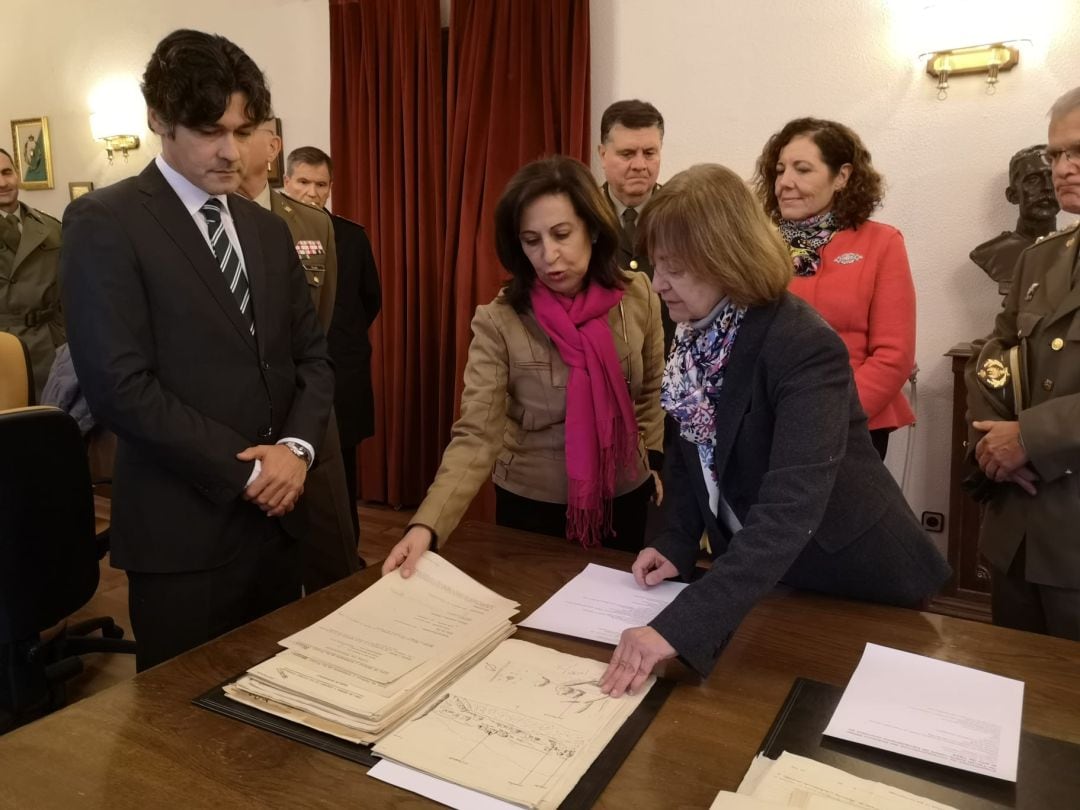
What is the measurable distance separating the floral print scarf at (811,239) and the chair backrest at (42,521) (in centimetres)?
188

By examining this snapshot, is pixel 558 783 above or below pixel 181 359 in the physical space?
below

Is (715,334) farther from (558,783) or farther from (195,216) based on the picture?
(195,216)

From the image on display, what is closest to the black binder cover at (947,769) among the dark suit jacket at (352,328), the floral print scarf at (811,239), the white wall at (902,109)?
the floral print scarf at (811,239)

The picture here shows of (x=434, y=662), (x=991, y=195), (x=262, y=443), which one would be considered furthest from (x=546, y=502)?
(x=991, y=195)

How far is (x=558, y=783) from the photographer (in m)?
0.83

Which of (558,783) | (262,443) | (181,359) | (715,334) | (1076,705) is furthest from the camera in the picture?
(262,443)

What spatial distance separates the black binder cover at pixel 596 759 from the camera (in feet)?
2.73

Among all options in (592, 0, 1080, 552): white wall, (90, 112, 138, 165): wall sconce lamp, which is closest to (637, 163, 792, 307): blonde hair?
(592, 0, 1080, 552): white wall

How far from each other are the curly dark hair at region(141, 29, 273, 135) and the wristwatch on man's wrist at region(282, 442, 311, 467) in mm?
581

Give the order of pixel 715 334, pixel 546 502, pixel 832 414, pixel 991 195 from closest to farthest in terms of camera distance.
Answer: pixel 832 414 → pixel 715 334 → pixel 546 502 → pixel 991 195

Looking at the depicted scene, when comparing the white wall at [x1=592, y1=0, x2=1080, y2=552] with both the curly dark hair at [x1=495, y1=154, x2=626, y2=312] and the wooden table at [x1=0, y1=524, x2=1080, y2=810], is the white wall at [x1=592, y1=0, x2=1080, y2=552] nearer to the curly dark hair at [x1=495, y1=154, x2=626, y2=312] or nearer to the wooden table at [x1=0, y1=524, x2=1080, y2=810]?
the curly dark hair at [x1=495, y1=154, x2=626, y2=312]

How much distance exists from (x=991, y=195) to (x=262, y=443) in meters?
2.57

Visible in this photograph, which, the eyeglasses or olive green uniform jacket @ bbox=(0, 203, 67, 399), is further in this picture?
olive green uniform jacket @ bbox=(0, 203, 67, 399)

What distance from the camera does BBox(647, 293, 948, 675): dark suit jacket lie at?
105 cm
